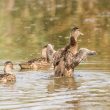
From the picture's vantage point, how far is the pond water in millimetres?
11969

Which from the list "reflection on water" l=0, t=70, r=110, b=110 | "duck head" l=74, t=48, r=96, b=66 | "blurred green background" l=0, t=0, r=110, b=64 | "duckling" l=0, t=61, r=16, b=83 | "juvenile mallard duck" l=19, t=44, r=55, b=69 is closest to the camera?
"reflection on water" l=0, t=70, r=110, b=110

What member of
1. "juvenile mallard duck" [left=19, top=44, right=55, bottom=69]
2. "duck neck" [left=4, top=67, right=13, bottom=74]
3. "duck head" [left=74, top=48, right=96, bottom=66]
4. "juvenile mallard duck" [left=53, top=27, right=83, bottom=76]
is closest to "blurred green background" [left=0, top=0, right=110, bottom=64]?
"juvenile mallard duck" [left=19, top=44, right=55, bottom=69]

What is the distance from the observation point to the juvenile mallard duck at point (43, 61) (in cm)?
1616

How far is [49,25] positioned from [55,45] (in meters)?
5.25

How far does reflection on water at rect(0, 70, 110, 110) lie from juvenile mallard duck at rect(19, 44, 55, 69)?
1.74 feet

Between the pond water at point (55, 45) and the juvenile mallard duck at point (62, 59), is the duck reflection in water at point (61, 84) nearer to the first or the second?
the pond water at point (55, 45)

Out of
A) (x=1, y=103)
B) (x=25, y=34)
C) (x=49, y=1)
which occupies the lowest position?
(x=1, y=103)

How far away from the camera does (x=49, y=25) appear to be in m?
25.4

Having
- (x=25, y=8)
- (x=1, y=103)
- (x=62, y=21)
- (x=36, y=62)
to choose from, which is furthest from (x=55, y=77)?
(x=25, y=8)

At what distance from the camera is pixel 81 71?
15852 mm

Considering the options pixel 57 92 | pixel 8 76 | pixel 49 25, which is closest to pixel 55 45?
pixel 49 25

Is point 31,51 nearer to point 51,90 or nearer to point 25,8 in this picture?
point 51,90

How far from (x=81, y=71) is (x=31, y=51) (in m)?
3.73

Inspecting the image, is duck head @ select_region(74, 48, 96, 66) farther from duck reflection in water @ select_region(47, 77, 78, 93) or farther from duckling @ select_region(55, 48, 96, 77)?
duck reflection in water @ select_region(47, 77, 78, 93)
